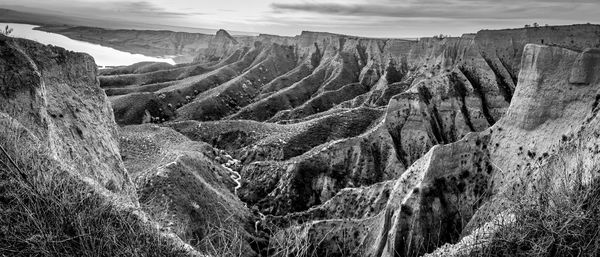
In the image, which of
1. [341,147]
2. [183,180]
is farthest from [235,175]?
[183,180]

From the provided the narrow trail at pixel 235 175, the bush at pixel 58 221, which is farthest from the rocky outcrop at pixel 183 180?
the bush at pixel 58 221

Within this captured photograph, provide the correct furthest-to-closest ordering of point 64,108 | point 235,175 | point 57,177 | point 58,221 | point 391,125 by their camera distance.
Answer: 1. point 391,125
2. point 235,175
3. point 64,108
4. point 57,177
5. point 58,221

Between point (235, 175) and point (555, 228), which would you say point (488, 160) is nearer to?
point (555, 228)

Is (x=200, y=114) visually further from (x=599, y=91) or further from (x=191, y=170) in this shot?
(x=599, y=91)

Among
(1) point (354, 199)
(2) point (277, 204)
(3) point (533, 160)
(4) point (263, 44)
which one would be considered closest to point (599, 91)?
(3) point (533, 160)

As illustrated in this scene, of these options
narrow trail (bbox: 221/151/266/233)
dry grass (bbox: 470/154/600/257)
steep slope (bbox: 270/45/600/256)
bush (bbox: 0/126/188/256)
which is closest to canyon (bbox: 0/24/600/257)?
steep slope (bbox: 270/45/600/256)

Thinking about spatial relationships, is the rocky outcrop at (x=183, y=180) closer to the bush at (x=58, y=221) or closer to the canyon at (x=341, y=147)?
the canyon at (x=341, y=147)

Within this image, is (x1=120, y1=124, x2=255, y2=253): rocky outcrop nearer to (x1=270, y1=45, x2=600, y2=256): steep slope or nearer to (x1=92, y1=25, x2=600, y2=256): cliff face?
(x1=92, y1=25, x2=600, y2=256): cliff face
